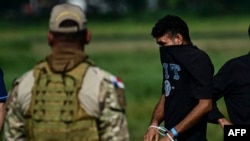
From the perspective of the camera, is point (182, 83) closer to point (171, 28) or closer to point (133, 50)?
point (171, 28)

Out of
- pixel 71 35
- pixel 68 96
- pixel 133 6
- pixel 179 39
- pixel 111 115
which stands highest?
pixel 71 35

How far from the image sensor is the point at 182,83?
6.66 meters

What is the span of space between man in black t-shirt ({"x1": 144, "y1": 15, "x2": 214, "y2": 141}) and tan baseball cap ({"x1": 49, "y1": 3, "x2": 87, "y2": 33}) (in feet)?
4.17

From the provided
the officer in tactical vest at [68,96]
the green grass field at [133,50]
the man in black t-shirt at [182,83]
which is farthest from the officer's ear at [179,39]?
the green grass field at [133,50]

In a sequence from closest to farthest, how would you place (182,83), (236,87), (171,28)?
(182,83) < (171,28) < (236,87)

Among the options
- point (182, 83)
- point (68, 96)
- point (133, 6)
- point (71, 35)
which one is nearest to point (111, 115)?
point (68, 96)

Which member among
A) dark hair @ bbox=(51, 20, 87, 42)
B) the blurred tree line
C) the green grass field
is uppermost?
dark hair @ bbox=(51, 20, 87, 42)

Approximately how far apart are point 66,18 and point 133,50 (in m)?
40.1

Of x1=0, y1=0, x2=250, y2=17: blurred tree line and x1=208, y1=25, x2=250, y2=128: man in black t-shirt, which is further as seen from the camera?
x1=0, y1=0, x2=250, y2=17: blurred tree line

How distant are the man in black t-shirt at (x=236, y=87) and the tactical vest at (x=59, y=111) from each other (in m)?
1.90

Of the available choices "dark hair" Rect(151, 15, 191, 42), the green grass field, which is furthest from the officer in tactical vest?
the green grass field

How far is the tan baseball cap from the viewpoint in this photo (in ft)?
18.0

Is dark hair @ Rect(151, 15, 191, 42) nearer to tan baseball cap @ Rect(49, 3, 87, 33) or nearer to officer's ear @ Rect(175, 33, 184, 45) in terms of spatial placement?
officer's ear @ Rect(175, 33, 184, 45)

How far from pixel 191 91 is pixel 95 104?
133 cm
